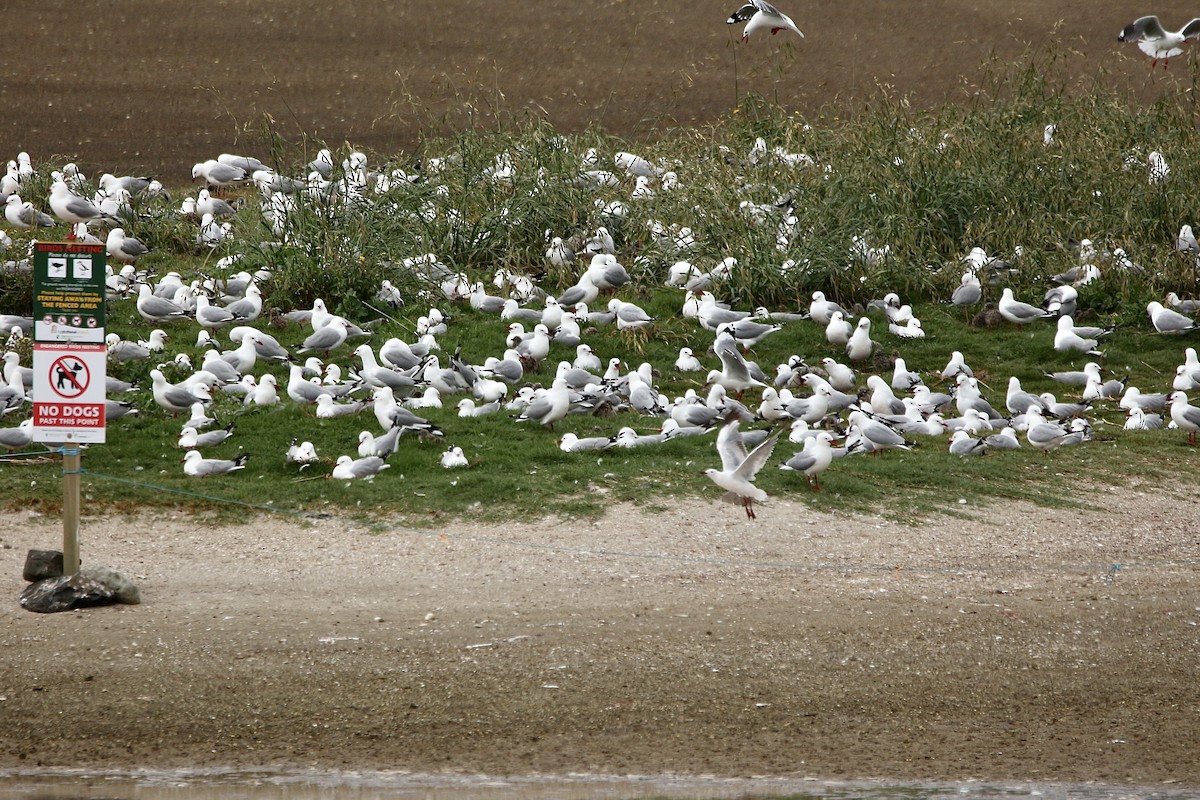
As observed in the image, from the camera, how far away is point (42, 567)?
8.28 meters

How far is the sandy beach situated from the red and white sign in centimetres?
96

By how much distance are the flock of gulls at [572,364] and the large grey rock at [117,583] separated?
265 centimetres

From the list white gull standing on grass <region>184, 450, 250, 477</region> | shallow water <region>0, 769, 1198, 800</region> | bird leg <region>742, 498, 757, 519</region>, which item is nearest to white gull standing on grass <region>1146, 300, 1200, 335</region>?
bird leg <region>742, 498, 757, 519</region>

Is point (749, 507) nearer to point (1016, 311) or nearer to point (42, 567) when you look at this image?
point (42, 567)

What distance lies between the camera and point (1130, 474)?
11.3m

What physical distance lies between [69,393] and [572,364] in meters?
6.63

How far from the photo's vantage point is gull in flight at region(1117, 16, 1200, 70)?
19484 millimetres

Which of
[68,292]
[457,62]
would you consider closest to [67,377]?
[68,292]

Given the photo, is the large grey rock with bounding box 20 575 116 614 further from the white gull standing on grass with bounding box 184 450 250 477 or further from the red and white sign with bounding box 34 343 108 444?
the white gull standing on grass with bounding box 184 450 250 477

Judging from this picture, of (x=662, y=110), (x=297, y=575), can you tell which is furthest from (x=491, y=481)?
(x=662, y=110)

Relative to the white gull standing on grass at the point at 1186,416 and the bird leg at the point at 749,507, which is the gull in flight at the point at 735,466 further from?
the white gull standing on grass at the point at 1186,416

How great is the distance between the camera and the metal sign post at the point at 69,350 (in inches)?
321

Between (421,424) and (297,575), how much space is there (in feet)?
10.2

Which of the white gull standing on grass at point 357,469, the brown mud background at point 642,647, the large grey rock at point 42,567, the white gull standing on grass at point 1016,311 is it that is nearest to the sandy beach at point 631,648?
the brown mud background at point 642,647
